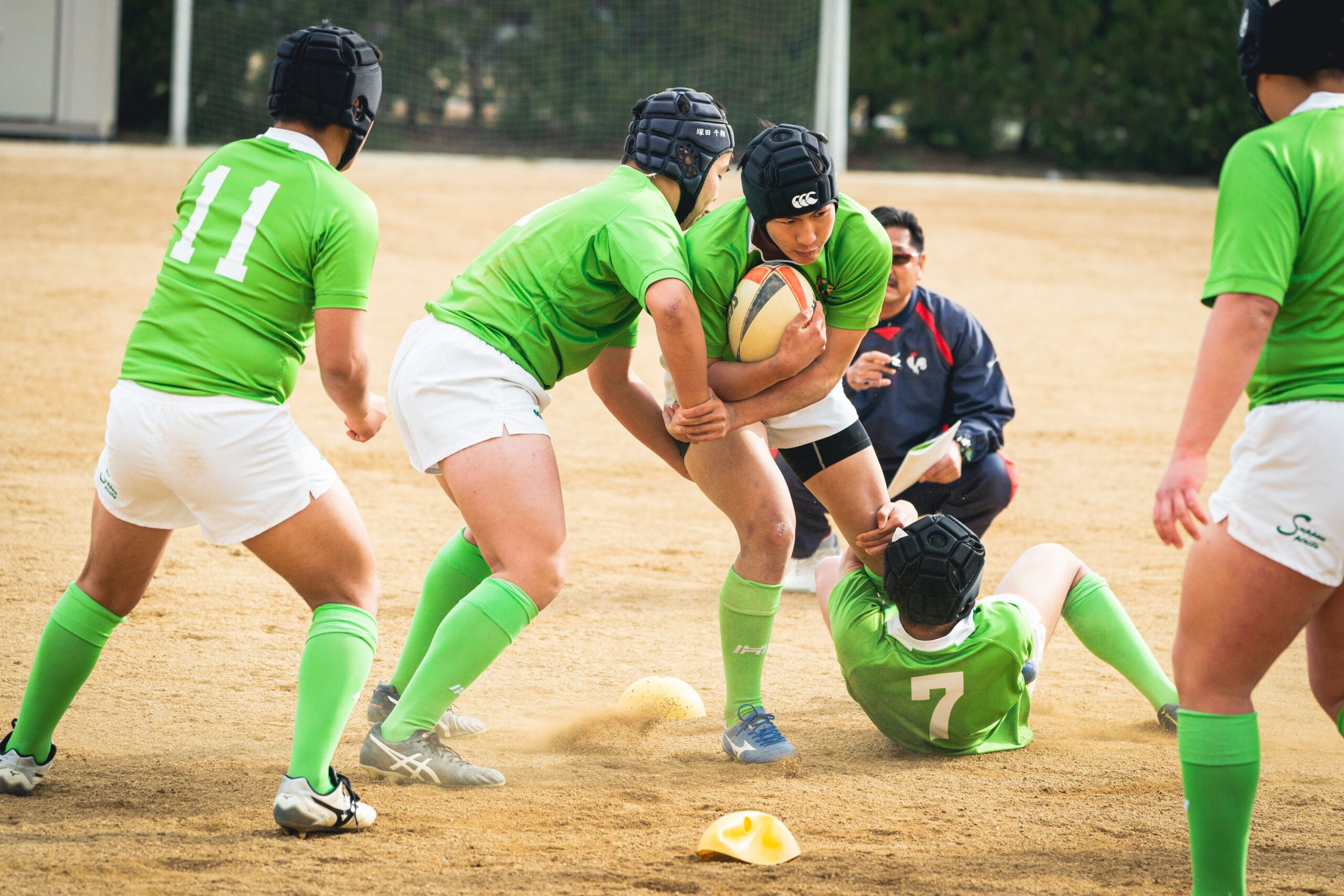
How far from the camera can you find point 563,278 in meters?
3.93

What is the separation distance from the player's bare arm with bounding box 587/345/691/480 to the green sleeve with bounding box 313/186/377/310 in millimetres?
1197

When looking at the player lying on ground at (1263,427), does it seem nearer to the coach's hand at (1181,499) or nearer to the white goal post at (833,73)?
the coach's hand at (1181,499)

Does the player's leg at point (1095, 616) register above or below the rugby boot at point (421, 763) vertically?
above

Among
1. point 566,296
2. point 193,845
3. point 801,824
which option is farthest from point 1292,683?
point 193,845

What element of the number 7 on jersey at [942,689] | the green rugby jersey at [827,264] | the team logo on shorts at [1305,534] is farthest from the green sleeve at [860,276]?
the team logo on shorts at [1305,534]

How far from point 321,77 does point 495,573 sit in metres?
1.44

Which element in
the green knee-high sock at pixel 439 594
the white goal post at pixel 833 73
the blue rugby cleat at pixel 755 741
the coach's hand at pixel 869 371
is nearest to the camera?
the blue rugby cleat at pixel 755 741

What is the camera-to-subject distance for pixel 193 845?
3.42 meters

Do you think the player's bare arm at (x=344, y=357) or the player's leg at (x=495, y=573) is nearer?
the player's bare arm at (x=344, y=357)

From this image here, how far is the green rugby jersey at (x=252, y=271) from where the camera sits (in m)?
3.39

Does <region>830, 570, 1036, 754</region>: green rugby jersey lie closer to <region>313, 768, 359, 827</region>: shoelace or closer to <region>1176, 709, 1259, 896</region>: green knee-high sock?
<region>1176, 709, 1259, 896</region>: green knee-high sock

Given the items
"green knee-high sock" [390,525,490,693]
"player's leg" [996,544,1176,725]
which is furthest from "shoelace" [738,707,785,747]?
"green knee-high sock" [390,525,490,693]

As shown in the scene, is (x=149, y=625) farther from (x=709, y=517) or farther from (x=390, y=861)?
(x=709, y=517)

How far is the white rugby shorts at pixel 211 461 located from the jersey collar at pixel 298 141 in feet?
2.21
